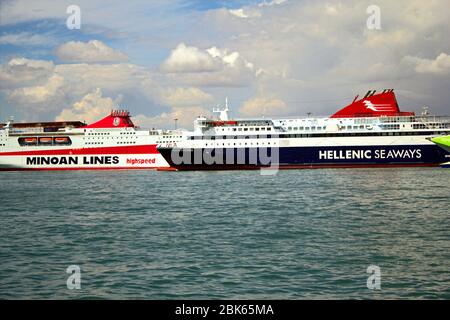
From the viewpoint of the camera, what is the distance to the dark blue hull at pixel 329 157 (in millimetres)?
51406

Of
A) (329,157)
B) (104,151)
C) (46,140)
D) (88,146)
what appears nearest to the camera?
(329,157)

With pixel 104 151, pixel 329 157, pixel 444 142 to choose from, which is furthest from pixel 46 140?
pixel 444 142

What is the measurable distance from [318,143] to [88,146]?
26097mm

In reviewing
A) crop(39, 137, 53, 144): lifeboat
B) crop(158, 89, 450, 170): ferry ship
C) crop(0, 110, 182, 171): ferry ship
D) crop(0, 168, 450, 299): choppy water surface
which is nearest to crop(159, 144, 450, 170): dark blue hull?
crop(158, 89, 450, 170): ferry ship

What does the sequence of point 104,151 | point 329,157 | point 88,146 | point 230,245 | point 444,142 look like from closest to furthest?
1. point 230,245
2. point 444,142
3. point 329,157
4. point 104,151
5. point 88,146

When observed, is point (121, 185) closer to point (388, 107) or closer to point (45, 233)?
point (45, 233)

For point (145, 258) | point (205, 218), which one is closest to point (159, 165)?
point (205, 218)

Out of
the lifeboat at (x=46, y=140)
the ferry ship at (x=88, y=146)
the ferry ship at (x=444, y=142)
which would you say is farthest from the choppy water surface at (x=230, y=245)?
the lifeboat at (x=46, y=140)

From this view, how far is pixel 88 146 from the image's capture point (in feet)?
199

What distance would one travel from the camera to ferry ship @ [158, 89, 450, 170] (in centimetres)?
5166

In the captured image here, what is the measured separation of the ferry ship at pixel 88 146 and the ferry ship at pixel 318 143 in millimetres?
5665

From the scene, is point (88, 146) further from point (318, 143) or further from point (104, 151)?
point (318, 143)

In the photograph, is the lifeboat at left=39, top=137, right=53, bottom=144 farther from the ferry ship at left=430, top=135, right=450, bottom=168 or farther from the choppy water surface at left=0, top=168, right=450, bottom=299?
the ferry ship at left=430, top=135, right=450, bottom=168

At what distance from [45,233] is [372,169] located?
123ft
